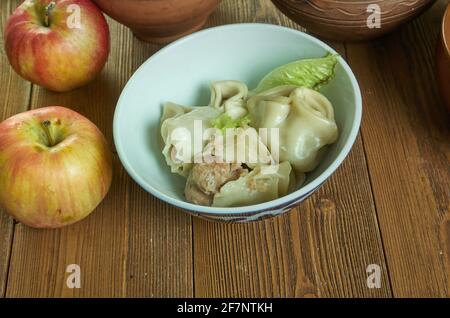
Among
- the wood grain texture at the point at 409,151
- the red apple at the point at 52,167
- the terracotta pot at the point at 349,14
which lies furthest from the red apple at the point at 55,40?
the wood grain texture at the point at 409,151

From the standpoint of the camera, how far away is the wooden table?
0.70 m

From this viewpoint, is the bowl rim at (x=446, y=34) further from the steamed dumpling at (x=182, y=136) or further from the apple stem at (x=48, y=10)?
the apple stem at (x=48, y=10)

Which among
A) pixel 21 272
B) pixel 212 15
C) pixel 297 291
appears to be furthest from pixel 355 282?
pixel 212 15

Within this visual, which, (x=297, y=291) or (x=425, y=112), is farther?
(x=425, y=112)

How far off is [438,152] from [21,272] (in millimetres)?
557

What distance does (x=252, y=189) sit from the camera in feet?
2.34

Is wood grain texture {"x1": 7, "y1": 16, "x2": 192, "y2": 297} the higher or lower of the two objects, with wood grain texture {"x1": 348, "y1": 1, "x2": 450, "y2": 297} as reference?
lower

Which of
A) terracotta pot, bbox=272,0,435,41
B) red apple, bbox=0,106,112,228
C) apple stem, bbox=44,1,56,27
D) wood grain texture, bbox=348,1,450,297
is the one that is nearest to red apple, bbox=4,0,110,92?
apple stem, bbox=44,1,56,27

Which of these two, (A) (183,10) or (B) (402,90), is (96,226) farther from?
(B) (402,90)

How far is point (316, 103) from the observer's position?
0.76 m

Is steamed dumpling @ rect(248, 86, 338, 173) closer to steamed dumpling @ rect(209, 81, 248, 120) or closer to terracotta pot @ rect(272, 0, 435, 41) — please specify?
steamed dumpling @ rect(209, 81, 248, 120)

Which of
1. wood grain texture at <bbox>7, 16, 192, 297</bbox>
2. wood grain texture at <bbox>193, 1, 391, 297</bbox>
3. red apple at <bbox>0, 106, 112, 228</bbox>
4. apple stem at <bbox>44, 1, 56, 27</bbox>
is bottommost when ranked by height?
wood grain texture at <bbox>7, 16, 192, 297</bbox>

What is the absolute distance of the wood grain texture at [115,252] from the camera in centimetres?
72

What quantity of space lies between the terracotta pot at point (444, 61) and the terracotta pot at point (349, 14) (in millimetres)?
70
